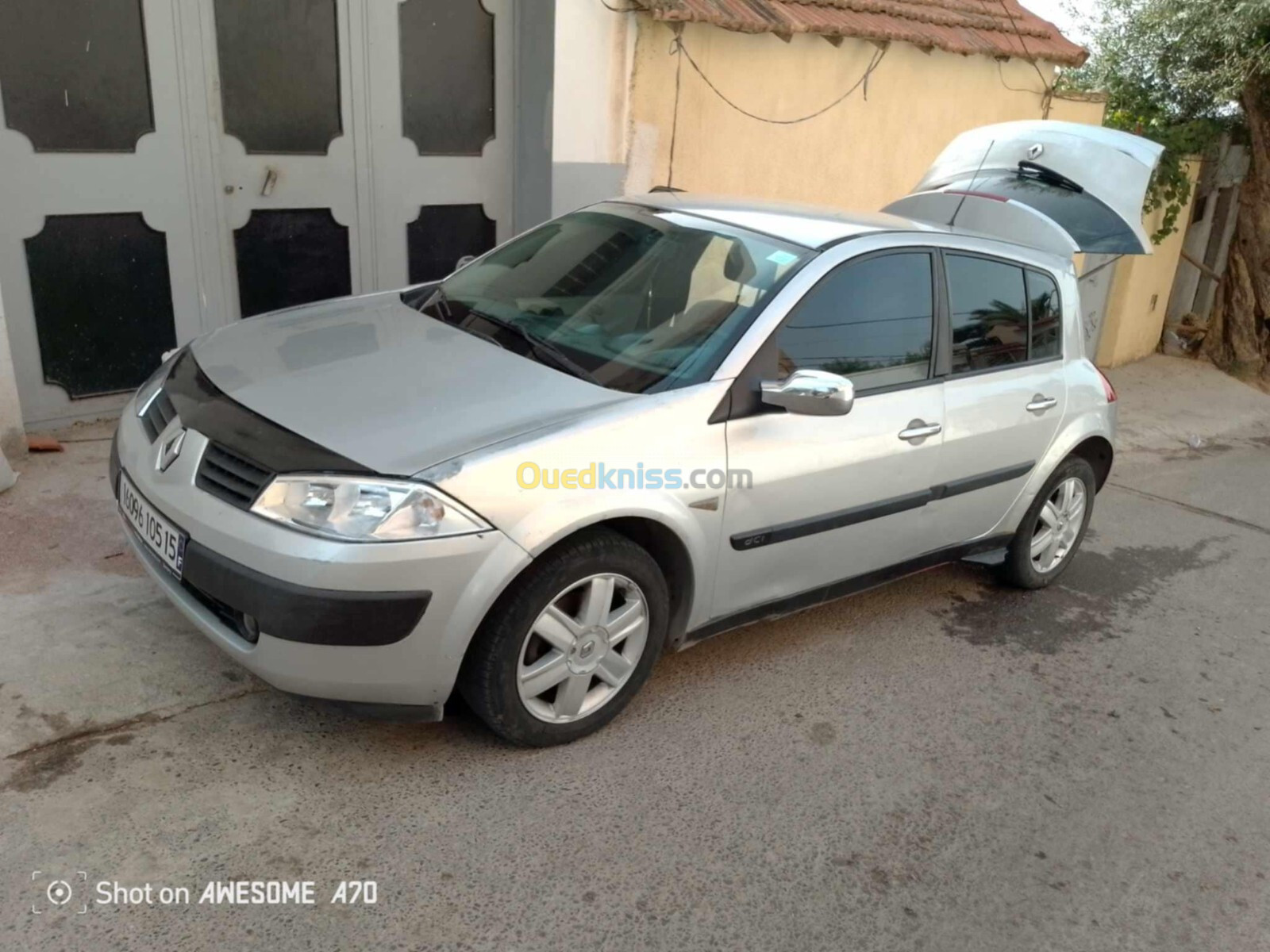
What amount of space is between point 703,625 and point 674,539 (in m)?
0.40

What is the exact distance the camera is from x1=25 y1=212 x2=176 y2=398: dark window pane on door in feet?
18.0

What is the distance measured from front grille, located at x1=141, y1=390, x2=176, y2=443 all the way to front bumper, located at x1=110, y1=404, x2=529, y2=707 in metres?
0.37

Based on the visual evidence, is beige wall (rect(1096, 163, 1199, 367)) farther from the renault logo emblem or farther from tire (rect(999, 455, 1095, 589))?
the renault logo emblem

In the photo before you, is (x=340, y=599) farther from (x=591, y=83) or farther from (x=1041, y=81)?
(x=1041, y=81)

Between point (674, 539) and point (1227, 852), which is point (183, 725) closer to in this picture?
point (674, 539)

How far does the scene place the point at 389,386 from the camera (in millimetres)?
3418

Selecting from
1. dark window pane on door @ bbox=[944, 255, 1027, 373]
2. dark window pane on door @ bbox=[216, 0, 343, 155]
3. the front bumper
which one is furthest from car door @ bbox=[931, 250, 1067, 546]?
dark window pane on door @ bbox=[216, 0, 343, 155]

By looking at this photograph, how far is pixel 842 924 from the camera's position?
2914 mm

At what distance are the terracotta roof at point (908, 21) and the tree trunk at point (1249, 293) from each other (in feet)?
8.19

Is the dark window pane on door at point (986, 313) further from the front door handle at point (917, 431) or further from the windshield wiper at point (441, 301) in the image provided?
the windshield wiper at point (441, 301)

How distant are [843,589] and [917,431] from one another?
0.65 m

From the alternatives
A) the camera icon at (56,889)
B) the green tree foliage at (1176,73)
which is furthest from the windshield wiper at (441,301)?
the green tree foliage at (1176,73)

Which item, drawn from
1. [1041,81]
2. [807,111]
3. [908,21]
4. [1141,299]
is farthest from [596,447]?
[1141,299]

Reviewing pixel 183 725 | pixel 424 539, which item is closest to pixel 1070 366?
pixel 424 539
